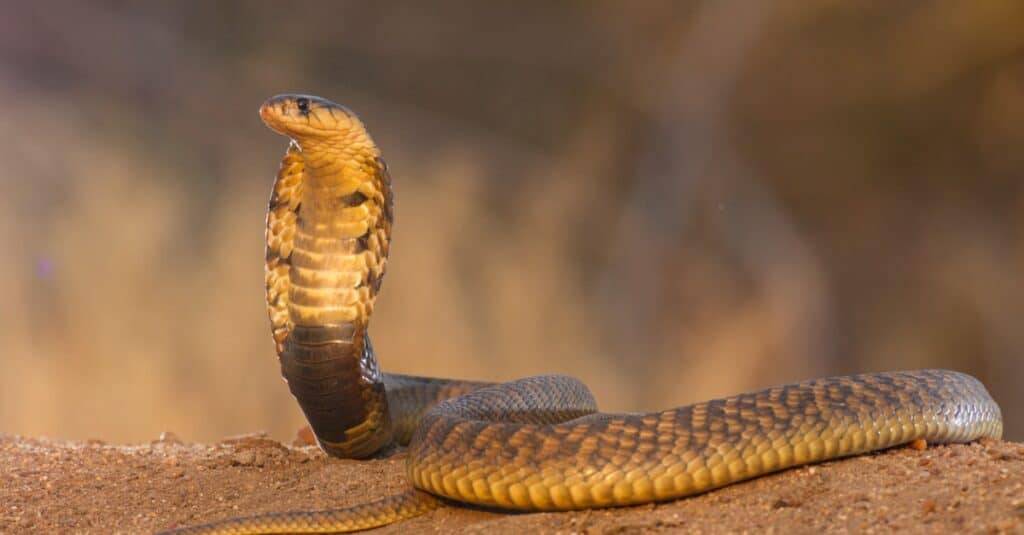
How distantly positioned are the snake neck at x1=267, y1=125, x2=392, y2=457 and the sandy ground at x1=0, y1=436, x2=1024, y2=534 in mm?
402

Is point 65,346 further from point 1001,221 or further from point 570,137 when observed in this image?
point 1001,221

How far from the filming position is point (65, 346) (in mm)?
7641

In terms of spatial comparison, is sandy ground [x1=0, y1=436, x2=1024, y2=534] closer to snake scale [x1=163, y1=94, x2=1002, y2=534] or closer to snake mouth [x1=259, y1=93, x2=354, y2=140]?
snake scale [x1=163, y1=94, x2=1002, y2=534]

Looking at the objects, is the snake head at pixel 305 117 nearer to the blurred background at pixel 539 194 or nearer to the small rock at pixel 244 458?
the small rock at pixel 244 458

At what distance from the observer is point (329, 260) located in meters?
3.50

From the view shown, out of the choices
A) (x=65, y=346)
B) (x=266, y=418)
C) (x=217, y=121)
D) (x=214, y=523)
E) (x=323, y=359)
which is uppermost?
(x=217, y=121)

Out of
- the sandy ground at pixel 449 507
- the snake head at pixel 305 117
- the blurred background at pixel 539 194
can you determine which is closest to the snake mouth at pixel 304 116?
the snake head at pixel 305 117

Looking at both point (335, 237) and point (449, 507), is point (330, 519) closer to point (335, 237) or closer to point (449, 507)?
point (449, 507)

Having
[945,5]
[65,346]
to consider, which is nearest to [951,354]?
[945,5]

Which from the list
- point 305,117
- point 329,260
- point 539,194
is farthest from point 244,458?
point 539,194

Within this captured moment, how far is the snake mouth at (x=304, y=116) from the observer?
3211mm

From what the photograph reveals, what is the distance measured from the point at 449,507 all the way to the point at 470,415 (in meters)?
0.40

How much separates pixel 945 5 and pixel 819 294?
2.46m

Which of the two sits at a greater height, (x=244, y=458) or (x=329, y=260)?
(x=329, y=260)
